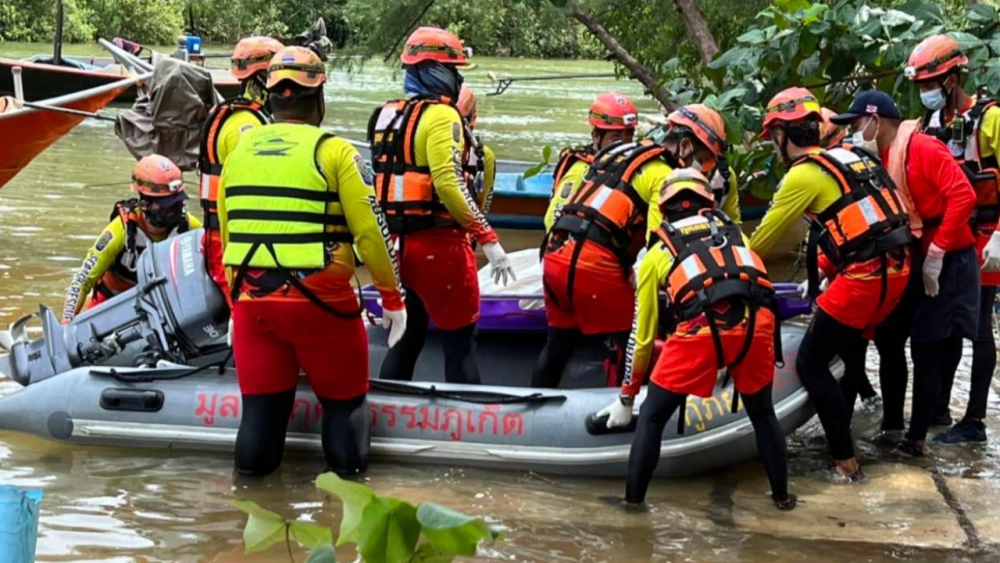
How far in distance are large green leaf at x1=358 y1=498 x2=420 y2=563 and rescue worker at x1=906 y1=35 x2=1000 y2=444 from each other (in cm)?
438

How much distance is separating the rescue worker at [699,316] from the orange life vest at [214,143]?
1.83 m

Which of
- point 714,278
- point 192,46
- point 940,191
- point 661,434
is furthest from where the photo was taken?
point 192,46

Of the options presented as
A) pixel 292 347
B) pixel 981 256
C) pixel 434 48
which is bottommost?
pixel 292 347

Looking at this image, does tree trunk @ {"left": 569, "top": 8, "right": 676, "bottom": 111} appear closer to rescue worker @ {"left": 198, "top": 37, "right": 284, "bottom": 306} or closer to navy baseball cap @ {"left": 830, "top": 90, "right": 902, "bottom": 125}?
navy baseball cap @ {"left": 830, "top": 90, "right": 902, "bottom": 125}

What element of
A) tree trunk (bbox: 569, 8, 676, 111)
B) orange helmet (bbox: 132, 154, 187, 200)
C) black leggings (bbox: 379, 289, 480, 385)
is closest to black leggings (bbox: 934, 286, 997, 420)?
black leggings (bbox: 379, 289, 480, 385)

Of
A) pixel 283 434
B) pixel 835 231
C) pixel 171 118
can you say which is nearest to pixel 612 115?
pixel 835 231

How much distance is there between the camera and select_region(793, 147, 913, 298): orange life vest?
16.5 feet

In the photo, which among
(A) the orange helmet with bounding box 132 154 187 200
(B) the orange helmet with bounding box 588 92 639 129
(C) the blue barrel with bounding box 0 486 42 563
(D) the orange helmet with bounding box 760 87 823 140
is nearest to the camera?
(C) the blue barrel with bounding box 0 486 42 563

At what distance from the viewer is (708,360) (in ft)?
15.3

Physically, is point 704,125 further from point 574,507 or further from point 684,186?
point 574,507

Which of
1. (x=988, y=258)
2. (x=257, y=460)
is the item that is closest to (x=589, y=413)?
(x=257, y=460)

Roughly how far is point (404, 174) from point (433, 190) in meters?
0.14

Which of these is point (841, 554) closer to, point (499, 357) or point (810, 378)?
point (810, 378)

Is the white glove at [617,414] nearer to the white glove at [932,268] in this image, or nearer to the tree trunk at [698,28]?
the white glove at [932,268]
